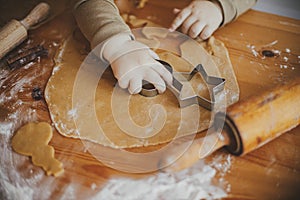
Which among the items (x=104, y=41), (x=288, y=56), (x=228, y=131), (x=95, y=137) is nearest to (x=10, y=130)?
(x=95, y=137)

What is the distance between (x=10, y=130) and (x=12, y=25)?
12.5 inches

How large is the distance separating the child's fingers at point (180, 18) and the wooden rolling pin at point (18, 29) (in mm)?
350

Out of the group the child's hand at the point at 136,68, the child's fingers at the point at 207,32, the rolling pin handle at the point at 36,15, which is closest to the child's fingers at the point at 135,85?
the child's hand at the point at 136,68

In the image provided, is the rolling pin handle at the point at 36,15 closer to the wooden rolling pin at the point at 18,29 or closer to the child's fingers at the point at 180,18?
the wooden rolling pin at the point at 18,29

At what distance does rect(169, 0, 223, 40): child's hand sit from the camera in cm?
104

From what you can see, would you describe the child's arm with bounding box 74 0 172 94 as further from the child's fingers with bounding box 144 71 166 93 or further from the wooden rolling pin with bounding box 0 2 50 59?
the wooden rolling pin with bounding box 0 2 50 59

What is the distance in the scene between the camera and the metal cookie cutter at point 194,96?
0.88m

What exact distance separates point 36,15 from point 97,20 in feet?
0.66

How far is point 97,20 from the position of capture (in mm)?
1007

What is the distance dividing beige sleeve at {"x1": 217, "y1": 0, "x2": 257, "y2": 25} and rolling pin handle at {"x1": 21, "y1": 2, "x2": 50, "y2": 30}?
1.53 feet

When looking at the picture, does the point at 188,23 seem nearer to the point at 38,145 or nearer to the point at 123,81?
the point at 123,81

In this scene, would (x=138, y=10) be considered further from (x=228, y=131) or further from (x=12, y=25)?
(x=228, y=131)

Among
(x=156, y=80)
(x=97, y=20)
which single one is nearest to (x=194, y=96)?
(x=156, y=80)

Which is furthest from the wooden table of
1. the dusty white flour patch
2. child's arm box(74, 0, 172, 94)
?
child's arm box(74, 0, 172, 94)
